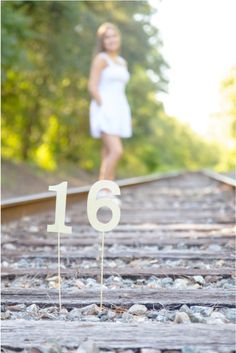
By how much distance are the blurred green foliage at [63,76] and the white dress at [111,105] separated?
9.99 feet

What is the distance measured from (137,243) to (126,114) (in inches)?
110

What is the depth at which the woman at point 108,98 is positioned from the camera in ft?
18.1

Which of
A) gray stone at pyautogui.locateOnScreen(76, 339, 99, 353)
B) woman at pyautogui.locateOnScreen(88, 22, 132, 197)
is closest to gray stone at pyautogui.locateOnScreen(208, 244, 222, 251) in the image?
gray stone at pyautogui.locateOnScreen(76, 339, 99, 353)

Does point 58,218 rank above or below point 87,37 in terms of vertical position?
below

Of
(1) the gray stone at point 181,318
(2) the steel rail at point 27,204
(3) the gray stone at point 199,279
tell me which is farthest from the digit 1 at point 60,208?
(2) the steel rail at point 27,204

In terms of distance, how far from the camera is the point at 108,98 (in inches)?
231

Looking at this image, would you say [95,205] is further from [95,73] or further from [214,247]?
[95,73]

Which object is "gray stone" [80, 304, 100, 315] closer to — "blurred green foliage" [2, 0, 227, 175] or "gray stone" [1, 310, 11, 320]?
"gray stone" [1, 310, 11, 320]

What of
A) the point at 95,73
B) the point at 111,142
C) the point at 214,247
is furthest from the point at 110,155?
the point at 214,247

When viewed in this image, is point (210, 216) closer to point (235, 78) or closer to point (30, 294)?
point (30, 294)

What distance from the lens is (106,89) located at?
584 centimetres

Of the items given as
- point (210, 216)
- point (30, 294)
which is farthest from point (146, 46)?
point (30, 294)

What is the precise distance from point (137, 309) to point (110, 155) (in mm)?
3699

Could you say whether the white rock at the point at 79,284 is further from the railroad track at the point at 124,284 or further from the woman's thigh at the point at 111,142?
the woman's thigh at the point at 111,142
